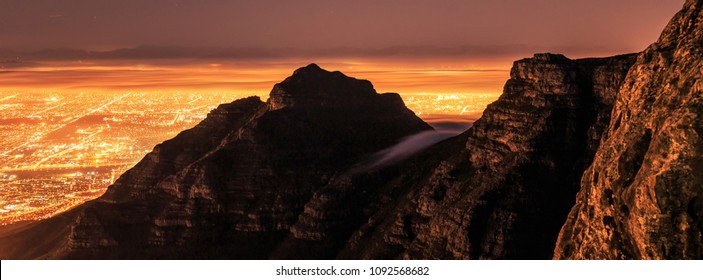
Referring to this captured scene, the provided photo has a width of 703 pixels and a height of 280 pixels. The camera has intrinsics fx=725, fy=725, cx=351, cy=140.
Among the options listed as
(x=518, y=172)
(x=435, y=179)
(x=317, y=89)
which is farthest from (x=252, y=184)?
(x=518, y=172)

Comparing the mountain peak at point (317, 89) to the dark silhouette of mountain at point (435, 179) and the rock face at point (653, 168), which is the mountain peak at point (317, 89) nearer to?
the dark silhouette of mountain at point (435, 179)

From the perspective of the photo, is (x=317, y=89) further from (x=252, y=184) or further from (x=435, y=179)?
(x=435, y=179)

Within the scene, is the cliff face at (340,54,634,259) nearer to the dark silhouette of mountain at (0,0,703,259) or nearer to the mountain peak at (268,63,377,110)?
the dark silhouette of mountain at (0,0,703,259)

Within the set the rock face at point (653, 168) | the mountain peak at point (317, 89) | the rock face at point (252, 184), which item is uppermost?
the rock face at point (653, 168)

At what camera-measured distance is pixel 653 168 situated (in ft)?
136

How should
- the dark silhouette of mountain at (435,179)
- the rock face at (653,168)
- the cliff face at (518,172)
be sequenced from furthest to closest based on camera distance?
the cliff face at (518,172), the dark silhouette of mountain at (435,179), the rock face at (653,168)

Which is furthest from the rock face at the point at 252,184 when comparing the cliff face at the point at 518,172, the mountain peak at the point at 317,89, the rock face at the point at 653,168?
the rock face at the point at 653,168

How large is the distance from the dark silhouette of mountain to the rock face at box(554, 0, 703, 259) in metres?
0.12

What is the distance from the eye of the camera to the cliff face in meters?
92.6

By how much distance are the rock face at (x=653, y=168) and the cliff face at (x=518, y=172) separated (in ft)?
116

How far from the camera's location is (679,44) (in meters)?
48.2

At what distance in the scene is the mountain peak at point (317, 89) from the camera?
171 m

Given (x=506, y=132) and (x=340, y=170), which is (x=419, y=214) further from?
(x=340, y=170)

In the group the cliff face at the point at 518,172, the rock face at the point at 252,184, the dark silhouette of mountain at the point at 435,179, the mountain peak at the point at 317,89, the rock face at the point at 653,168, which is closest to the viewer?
the rock face at the point at 653,168
